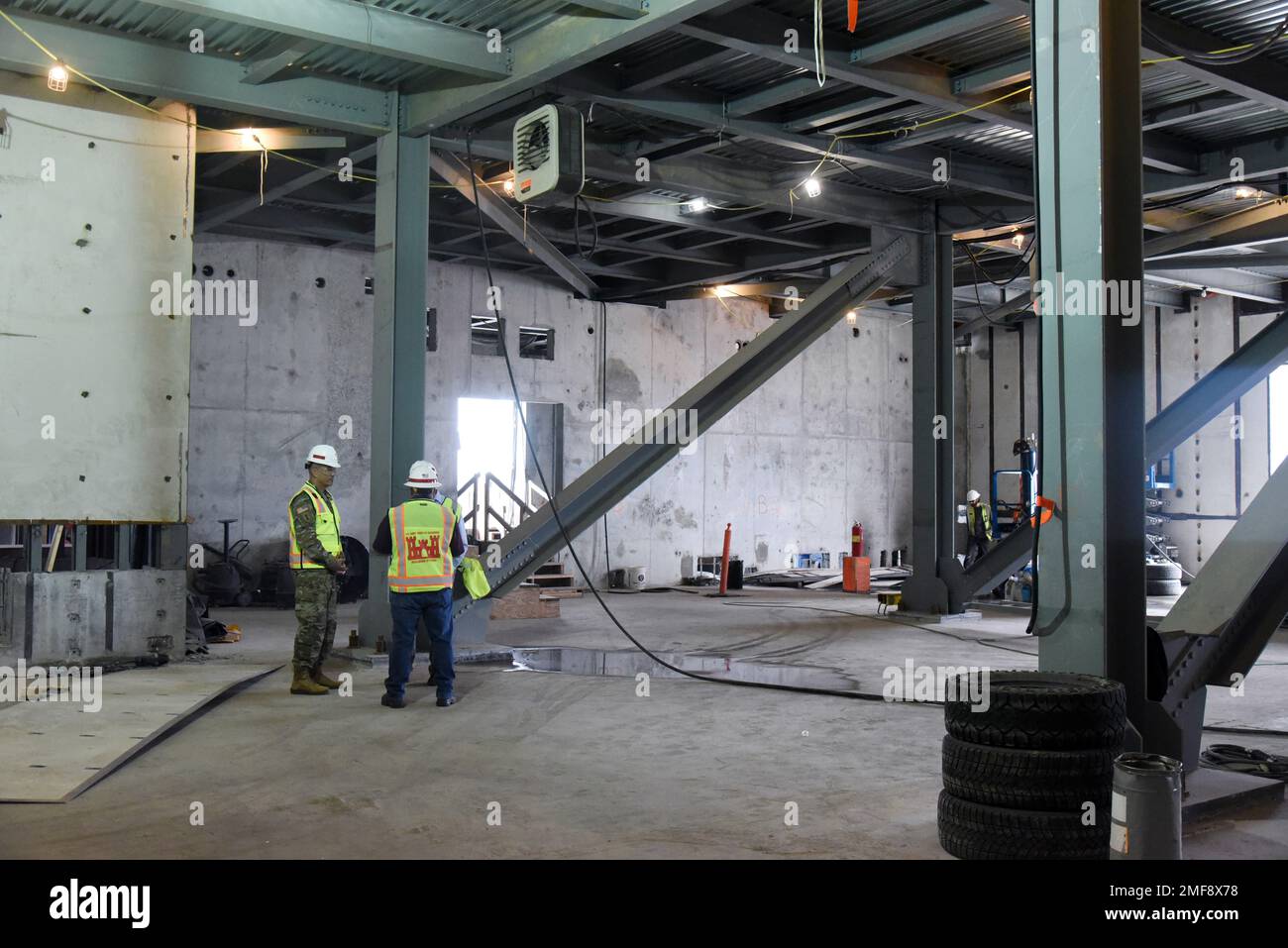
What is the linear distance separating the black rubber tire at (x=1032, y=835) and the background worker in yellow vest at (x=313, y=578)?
20.3 ft

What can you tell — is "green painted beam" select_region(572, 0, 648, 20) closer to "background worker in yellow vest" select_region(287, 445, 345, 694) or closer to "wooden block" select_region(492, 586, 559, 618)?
"background worker in yellow vest" select_region(287, 445, 345, 694)

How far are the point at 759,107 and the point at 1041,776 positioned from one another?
8295mm

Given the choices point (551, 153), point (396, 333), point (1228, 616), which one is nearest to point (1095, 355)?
point (1228, 616)

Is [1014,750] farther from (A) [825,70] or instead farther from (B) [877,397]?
(B) [877,397]

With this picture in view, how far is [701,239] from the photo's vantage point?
62.1ft

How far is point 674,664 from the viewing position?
39.6ft

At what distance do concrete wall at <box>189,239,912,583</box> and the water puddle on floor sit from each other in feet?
24.9

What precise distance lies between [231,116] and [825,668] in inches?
346

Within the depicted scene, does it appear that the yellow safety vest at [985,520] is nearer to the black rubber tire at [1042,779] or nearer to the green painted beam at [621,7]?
the green painted beam at [621,7]

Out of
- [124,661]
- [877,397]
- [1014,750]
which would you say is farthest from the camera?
[877,397]

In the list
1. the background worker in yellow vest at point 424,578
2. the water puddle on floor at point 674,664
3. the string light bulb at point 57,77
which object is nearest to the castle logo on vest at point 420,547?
the background worker in yellow vest at point 424,578

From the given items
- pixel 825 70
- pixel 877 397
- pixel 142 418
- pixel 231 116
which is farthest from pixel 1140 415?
pixel 877 397

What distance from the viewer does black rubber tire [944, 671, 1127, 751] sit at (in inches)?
203

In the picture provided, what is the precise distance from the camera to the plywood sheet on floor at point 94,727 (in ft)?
21.1
